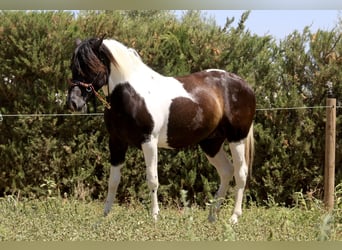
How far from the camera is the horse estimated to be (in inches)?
196

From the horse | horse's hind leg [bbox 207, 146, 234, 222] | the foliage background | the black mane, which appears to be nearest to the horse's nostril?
the horse

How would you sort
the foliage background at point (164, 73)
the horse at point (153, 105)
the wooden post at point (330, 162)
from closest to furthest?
the horse at point (153, 105), the wooden post at point (330, 162), the foliage background at point (164, 73)

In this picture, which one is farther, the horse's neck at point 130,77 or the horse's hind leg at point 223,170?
the horse's hind leg at point 223,170

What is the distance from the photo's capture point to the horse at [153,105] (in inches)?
196

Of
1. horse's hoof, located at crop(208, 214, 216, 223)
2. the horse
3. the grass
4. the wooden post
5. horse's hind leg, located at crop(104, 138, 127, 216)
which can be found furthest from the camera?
the wooden post

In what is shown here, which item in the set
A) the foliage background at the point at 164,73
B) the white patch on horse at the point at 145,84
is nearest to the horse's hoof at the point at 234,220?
the white patch on horse at the point at 145,84

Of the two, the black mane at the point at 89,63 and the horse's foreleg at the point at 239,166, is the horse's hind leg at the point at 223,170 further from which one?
the black mane at the point at 89,63

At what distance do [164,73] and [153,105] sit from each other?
2.49 metres

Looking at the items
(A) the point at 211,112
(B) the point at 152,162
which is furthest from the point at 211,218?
(A) the point at 211,112

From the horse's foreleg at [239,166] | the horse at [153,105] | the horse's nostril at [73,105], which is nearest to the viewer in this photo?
the horse's nostril at [73,105]

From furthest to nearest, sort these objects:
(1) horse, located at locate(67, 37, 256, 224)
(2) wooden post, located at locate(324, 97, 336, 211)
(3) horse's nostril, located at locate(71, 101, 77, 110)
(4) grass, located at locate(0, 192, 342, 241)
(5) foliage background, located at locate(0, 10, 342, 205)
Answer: (5) foliage background, located at locate(0, 10, 342, 205)
(2) wooden post, located at locate(324, 97, 336, 211)
(1) horse, located at locate(67, 37, 256, 224)
(3) horse's nostril, located at locate(71, 101, 77, 110)
(4) grass, located at locate(0, 192, 342, 241)

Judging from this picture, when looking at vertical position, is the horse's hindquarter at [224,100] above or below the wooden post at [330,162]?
above

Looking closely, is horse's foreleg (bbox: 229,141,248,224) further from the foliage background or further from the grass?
the foliage background

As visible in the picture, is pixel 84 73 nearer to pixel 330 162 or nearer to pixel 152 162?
pixel 152 162
